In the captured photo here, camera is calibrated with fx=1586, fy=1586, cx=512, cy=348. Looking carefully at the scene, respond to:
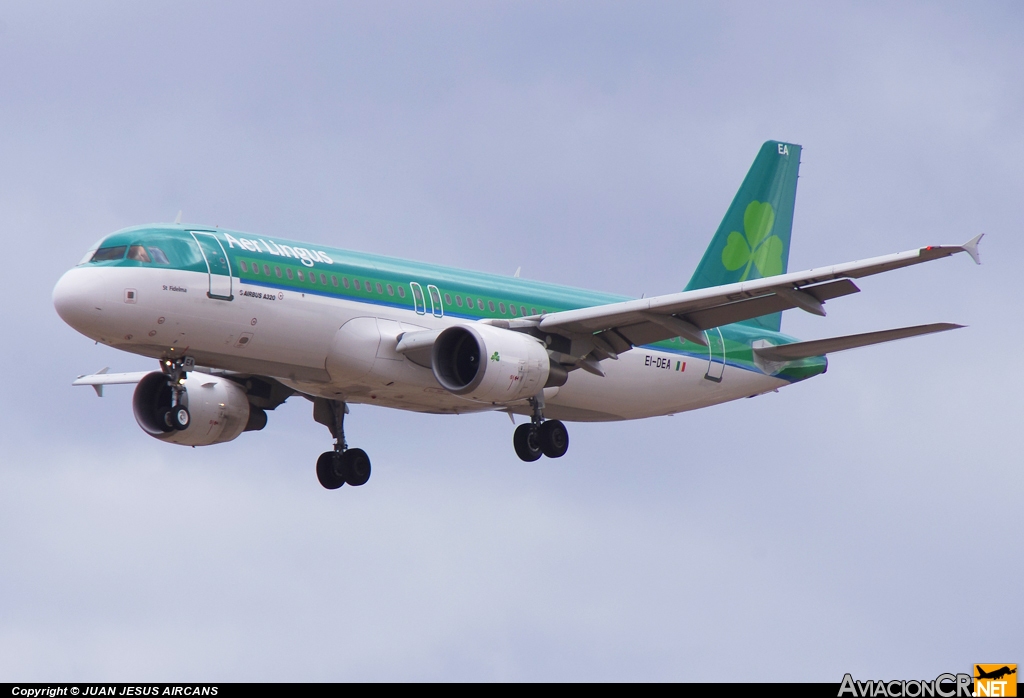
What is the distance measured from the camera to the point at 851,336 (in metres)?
39.1

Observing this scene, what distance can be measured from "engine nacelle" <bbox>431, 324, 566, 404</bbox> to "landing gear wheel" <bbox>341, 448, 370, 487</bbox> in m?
5.93

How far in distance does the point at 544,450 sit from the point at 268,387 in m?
7.50

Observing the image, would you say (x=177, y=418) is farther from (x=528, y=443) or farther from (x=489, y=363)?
(x=528, y=443)

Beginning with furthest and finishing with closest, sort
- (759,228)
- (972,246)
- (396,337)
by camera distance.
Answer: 1. (759,228)
2. (396,337)
3. (972,246)

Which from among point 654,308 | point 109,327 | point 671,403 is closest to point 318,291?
point 109,327

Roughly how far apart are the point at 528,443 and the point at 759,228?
12895 millimetres

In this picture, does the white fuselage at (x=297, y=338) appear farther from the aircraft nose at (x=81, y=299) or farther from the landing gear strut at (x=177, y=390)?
the landing gear strut at (x=177, y=390)

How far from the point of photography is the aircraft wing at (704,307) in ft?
108

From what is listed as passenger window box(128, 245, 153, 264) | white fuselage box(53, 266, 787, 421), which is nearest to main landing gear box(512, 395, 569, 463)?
white fuselage box(53, 266, 787, 421)

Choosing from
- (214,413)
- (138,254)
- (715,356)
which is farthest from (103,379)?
(715,356)

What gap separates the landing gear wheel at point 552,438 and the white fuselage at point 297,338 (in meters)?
1.02

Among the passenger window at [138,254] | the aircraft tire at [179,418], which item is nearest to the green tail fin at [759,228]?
the aircraft tire at [179,418]

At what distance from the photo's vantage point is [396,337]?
36.5m

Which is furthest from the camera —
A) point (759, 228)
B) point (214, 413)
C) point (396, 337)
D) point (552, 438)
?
point (759, 228)
